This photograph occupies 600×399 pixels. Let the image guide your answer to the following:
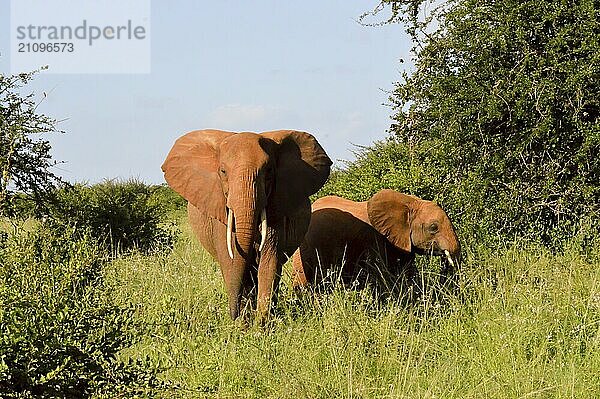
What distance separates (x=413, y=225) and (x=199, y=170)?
281 cm

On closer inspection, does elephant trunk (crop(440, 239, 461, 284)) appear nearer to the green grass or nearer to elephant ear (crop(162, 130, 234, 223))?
the green grass

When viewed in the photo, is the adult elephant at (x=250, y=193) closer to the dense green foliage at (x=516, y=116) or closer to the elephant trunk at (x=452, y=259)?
the elephant trunk at (x=452, y=259)

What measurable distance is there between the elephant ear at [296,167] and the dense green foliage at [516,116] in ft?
9.80

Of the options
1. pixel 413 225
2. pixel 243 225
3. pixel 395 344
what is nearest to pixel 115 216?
pixel 413 225

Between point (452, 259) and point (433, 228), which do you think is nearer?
point (452, 259)

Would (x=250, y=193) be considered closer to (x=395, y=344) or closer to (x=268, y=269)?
(x=268, y=269)

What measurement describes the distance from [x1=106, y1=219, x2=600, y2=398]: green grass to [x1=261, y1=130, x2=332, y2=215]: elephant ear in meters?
0.97

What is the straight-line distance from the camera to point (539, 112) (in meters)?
10.6

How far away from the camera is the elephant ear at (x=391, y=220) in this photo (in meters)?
9.96

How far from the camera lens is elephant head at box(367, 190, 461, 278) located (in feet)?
32.1

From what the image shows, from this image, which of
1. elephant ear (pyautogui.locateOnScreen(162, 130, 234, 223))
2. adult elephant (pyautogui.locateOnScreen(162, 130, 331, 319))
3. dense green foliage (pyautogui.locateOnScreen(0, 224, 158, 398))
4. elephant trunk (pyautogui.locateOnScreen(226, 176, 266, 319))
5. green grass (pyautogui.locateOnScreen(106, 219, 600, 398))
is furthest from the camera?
elephant ear (pyautogui.locateOnScreen(162, 130, 234, 223))

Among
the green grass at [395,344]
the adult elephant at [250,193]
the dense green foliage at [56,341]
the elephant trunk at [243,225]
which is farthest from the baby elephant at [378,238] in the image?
the dense green foliage at [56,341]

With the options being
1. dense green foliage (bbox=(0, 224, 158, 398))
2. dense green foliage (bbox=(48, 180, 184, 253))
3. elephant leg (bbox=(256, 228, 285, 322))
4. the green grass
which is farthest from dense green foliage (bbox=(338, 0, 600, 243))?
dense green foliage (bbox=(0, 224, 158, 398))

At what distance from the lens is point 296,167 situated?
839cm
